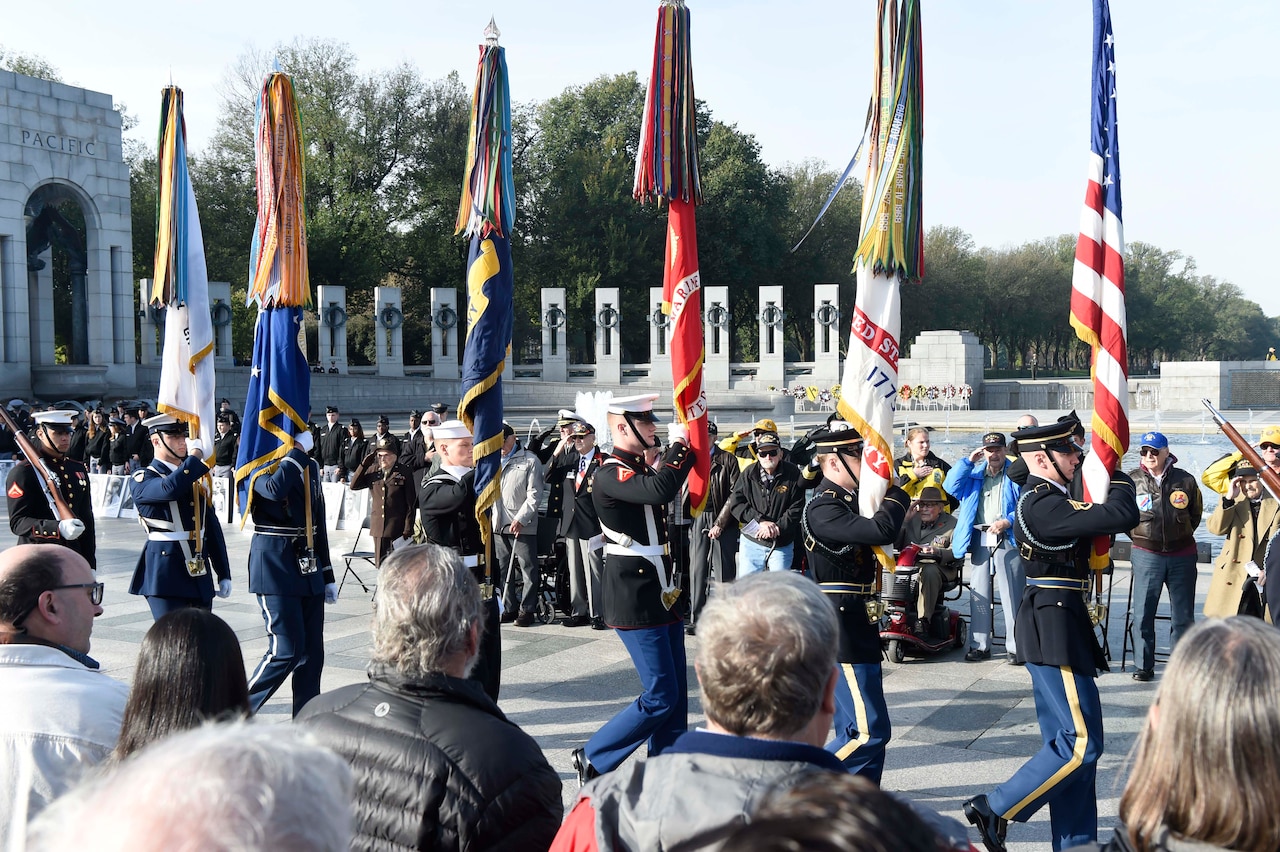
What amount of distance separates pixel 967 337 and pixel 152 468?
45.5 metres

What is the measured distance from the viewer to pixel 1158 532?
815 cm

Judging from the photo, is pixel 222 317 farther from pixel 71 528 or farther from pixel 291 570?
pixel 291 570

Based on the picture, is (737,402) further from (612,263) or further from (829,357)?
(612,263)

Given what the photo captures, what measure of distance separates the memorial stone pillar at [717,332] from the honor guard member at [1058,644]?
38.1m

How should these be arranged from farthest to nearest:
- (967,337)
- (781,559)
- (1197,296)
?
(1197,296) → (967,337) → (781,559)

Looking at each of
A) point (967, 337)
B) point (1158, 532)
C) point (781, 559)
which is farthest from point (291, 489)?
point (967, 337)

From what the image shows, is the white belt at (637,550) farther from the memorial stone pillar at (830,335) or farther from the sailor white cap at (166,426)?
the memorial stone pillar at (830,335)

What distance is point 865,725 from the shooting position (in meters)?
5.29

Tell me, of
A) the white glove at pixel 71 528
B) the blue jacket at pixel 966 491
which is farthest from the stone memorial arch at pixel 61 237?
the blue jacket at pixel 966 491

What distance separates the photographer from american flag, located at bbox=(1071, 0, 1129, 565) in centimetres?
600

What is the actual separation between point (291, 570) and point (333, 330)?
38.6 metres

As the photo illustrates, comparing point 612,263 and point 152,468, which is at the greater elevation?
point 612,263

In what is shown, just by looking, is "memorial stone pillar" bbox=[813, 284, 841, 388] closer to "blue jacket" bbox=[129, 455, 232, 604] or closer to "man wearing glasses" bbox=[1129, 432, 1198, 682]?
"man wearing glasses" bbox=[1129, 432, 1198, 682]

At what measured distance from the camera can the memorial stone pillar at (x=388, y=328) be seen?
42625 mm
